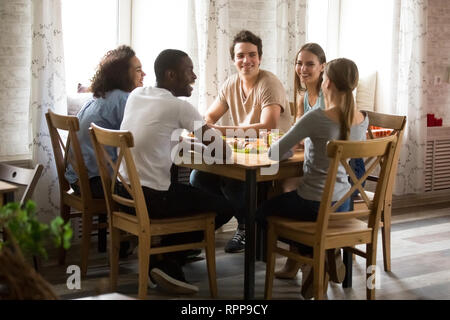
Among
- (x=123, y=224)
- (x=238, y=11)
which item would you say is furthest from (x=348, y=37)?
(x=123, y=224)

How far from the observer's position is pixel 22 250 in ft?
5.45

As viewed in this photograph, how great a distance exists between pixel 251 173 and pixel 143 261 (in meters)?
0.62

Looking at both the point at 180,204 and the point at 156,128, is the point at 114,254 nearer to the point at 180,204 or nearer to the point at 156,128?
the point at 180,204

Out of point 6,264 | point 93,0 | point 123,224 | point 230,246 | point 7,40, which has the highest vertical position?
point 93,0

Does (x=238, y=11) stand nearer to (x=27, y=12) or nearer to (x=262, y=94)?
(x=262, y=94)

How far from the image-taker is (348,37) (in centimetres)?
597

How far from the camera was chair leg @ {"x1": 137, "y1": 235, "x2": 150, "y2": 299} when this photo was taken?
A: 10.6ft

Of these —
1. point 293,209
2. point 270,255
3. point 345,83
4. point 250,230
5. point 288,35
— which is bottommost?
point 270,255

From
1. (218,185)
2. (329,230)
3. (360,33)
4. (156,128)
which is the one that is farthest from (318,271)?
(360,33)

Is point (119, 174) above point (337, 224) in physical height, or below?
above

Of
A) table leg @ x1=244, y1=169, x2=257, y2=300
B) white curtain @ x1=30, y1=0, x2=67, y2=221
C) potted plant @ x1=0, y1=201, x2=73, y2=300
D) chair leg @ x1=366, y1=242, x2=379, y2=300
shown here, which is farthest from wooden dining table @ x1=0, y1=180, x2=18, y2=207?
chair leg @ x1=366, y1=242, x2=379, y2=300

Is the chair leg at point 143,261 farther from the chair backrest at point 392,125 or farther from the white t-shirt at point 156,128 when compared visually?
the chair backrest at point 392,125

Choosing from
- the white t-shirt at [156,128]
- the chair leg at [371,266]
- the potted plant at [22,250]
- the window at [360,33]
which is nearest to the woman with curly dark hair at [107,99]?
the white t-shirt at [156,128]
